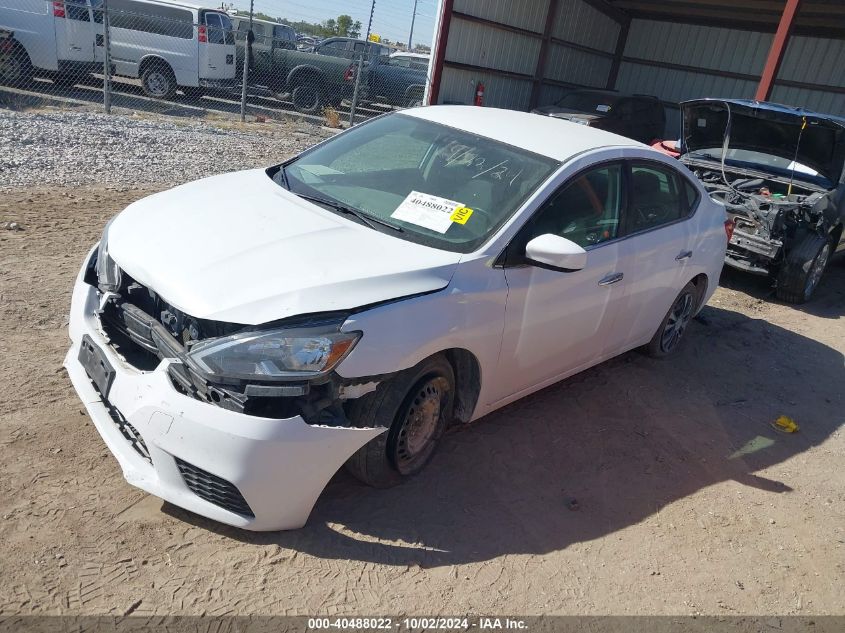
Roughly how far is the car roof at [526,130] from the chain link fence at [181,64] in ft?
26.8

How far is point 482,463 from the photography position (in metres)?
3.88

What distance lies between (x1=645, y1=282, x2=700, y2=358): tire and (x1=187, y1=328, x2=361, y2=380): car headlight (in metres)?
3.31

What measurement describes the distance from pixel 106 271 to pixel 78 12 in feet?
39.4

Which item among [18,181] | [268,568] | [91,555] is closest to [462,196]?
[268,568]

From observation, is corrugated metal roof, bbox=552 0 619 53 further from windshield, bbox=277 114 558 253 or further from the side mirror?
the side mirror

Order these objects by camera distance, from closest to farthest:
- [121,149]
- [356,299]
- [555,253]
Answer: [356,299] < [555,253] < [121,149]

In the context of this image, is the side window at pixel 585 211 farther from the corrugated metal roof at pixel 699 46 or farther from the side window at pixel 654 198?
the corrugated metal roof at pixel 699 46

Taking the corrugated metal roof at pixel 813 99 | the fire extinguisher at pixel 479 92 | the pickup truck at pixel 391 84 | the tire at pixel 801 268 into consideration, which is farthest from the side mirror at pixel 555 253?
the corrugated metal roof at pixel 813 99

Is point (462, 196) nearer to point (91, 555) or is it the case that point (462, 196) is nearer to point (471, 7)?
point (91, 555)

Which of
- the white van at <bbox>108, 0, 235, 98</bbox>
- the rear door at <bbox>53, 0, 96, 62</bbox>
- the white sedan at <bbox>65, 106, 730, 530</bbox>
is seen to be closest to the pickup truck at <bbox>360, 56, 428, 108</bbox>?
the white van at <bbox>108, 0, 235, 98</bbox>

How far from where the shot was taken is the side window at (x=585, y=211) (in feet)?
12.3

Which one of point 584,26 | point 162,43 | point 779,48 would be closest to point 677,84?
point 584,26

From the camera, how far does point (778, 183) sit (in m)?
8.36

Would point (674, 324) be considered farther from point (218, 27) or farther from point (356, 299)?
point (218, 27)
